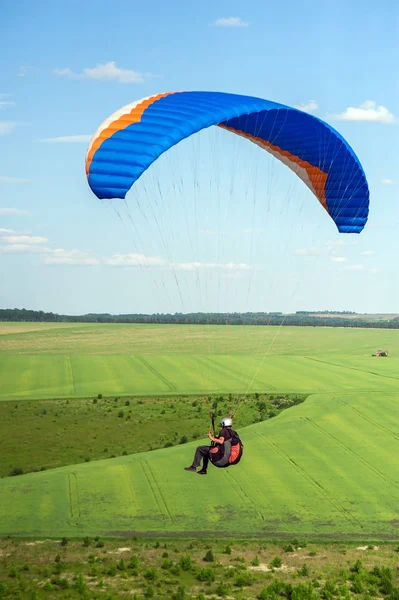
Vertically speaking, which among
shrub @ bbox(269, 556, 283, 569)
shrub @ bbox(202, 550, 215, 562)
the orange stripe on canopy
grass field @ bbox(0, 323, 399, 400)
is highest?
the orange stripe on canopy

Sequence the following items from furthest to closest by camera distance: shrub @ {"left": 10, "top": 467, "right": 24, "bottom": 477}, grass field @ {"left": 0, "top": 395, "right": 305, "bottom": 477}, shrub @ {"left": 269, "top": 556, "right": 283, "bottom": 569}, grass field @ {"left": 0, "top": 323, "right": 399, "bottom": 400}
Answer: grass field @ {"left": 0, "top": 323, "right": 399, "bottom": 400} < grass field @ {"left": 0, "top": 395, "right": 305, "bottom": 477} < shrub @ {"left": 10, "top": 467, "right": 24, "bottom": 477} < shrub @ {"left": 269, "top": 556, "right": 283, "bottom": 569}

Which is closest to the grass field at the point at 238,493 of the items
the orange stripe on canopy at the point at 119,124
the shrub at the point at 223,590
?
the shrub at the point at 223,590

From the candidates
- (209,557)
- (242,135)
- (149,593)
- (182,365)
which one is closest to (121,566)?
(149,593)

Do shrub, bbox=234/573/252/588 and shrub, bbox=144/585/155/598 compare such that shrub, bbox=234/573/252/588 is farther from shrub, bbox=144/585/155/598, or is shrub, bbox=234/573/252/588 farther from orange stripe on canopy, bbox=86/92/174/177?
orange stripe on canopy, bbox=86/92/174/177

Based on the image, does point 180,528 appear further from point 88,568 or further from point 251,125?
point 251,125

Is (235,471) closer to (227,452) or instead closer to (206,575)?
(206,575)

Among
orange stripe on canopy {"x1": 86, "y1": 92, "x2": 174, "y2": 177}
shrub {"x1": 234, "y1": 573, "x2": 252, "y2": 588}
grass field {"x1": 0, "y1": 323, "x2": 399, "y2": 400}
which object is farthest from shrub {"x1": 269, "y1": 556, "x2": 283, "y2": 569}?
grass field {"x1": 0, "y1": 323, "x2": 399, "y2": 400}

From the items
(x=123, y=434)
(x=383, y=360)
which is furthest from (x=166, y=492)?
(x=383, y=360)

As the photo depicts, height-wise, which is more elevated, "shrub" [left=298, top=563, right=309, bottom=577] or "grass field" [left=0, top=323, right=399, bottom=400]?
"grass field" [left=0, top=323, right=399, bottom=400]
